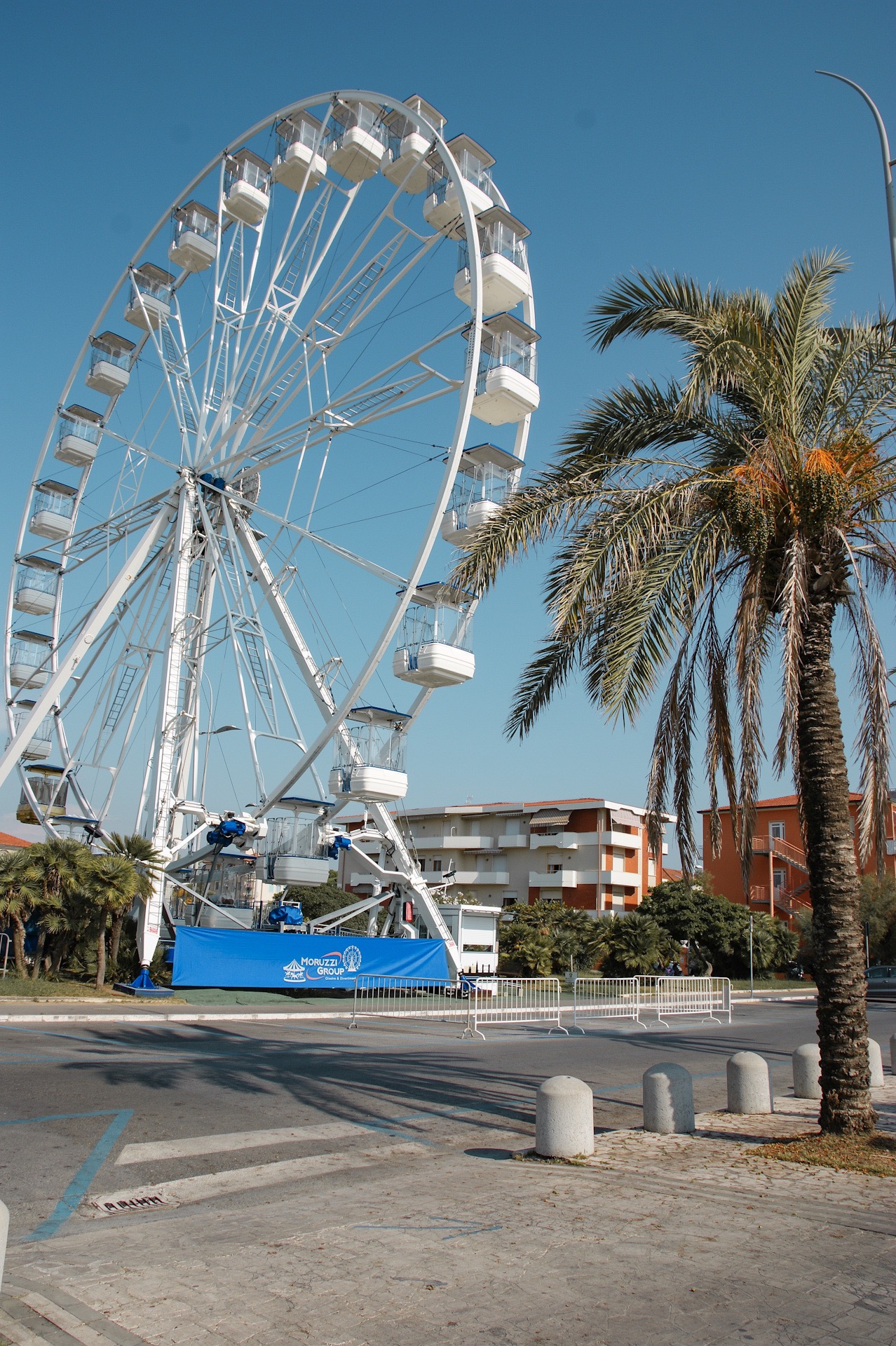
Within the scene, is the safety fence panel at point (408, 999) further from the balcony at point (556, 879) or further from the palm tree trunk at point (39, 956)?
the balcony at point (556, 879)

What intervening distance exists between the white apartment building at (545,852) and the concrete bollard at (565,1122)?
56466 millimetres

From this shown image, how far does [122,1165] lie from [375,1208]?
2464 millimetres

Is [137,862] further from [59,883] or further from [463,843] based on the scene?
[463,843]

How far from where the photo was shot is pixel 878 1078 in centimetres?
1262

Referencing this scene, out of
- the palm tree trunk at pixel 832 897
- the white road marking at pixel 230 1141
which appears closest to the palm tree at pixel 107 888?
the white road marking at pixel 230 1141

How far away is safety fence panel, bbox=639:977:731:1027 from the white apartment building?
3800cm

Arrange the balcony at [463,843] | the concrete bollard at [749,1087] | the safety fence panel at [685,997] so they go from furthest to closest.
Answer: the balcony at [463,843] < the safety fence panel at [685,997] < the concrete bollard at [749,1087]

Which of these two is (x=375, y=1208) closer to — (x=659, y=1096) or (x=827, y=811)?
(x=659, y=1096)

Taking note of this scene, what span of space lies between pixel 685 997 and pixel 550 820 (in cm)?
4173

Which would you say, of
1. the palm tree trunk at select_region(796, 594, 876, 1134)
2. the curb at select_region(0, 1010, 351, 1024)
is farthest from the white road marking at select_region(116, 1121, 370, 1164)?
the curb at select_region(0, 1010, 351, 1024)

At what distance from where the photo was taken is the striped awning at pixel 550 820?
218 feet

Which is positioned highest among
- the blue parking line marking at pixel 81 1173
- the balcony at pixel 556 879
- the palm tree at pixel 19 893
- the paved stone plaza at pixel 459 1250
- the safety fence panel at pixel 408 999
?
the balcony at pixel 556 879

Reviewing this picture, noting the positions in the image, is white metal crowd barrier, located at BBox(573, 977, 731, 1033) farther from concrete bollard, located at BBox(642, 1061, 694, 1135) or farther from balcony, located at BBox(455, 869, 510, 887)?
balcony, located at BBox(455, 869, 510, 887)

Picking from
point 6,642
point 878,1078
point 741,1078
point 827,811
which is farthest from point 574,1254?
point 6,642
